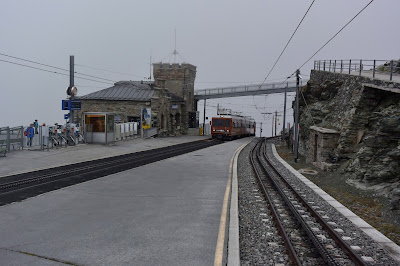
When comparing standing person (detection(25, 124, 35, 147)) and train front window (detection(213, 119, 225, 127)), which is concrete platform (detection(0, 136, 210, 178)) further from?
train front window (detection(213, 119, 225, 127))

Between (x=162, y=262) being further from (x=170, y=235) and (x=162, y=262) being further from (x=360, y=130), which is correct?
(x=360, y=130)

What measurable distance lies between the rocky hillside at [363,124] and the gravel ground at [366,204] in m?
0.39

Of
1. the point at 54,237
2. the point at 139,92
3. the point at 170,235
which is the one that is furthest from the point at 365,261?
the point at 139,92

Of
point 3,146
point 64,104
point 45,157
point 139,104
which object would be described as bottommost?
point 45,157

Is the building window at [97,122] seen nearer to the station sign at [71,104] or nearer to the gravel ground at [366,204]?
the station sign at [71,104]

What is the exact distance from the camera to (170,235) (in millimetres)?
7059

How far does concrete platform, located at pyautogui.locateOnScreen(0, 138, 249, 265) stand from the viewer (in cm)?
586

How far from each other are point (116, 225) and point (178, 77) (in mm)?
52913

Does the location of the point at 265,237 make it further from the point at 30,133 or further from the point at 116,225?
the point at 30,133

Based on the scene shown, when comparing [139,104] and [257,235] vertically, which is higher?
[139,104]

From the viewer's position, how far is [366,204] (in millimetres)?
11938

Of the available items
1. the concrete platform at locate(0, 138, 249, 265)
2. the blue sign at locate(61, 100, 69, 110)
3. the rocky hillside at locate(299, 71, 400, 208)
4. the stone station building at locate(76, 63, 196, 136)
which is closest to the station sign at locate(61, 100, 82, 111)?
the blue sign at locate(61, 100, 69, 110)

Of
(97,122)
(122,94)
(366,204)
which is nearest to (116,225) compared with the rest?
(366,204)

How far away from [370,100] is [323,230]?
1248 centimetres
